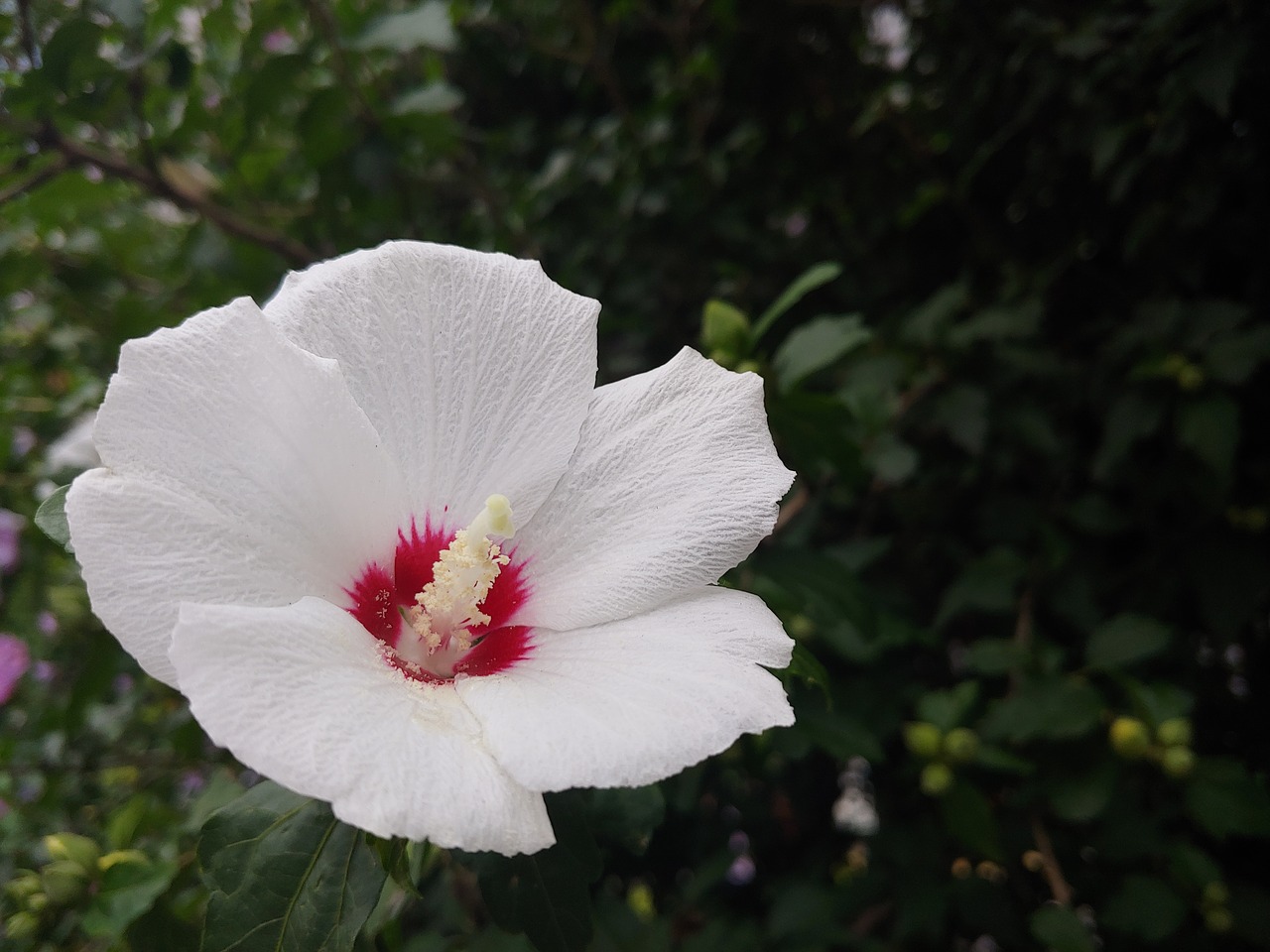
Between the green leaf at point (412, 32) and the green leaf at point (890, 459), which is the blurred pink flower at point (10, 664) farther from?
the green leaf at point (890, 459)

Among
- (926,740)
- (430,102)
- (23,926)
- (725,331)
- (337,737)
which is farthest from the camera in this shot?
(430,102)

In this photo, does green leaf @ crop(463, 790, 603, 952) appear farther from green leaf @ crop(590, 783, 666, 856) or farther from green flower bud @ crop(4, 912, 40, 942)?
green flower bud @ crop(4, 912, 40, 942)

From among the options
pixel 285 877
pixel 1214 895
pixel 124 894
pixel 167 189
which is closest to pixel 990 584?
pixel 1214 895

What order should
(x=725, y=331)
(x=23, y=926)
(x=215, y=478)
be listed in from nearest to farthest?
(x=215, y=478)
(x=23, y=926)
(x=725, y=331)

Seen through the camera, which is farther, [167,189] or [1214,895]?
[167,189]

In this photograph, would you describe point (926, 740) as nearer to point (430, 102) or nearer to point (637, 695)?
point (637, 695)

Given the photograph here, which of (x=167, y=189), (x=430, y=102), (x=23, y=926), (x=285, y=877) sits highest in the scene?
(x=430, y=102)

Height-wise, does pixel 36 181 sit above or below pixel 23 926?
above

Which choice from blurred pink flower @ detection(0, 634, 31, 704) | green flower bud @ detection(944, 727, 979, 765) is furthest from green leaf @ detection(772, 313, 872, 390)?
blurred pink flower @ detection(0, 634, 31, 704)
